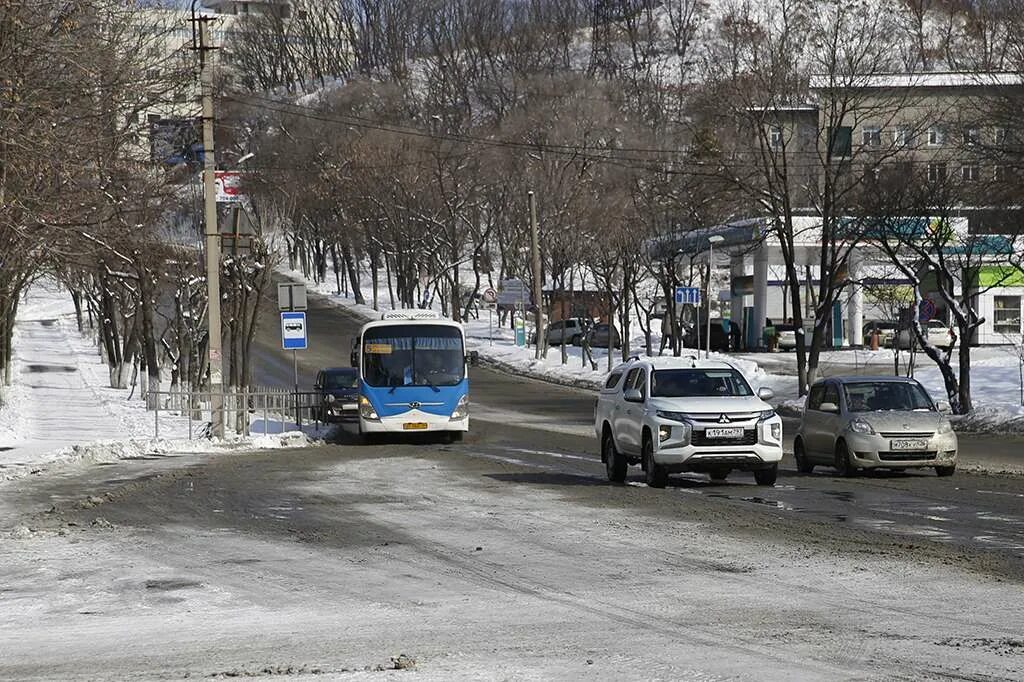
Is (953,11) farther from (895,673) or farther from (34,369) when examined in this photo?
(895,673)

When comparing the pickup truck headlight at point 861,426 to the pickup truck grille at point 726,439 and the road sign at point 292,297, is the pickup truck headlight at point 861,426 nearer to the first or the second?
the pickup truck grille at point 726,439

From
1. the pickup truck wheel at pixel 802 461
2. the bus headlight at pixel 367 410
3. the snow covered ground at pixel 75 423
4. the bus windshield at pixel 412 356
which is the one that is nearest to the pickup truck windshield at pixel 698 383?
the pickup truck wheel at pixel 802 461

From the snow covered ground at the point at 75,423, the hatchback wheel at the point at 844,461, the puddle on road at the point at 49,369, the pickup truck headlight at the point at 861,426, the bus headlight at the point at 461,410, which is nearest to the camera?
the pickup truck headlight at the point at 861,426

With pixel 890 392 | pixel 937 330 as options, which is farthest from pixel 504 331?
pixel 890 392

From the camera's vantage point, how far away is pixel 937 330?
239 feet

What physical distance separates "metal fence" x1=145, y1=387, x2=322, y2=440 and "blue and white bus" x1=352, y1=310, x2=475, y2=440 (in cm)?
330

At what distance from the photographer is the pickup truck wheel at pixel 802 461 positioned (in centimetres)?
2630

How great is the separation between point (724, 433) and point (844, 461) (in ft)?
12.8

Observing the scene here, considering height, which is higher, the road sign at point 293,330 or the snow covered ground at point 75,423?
the road sign at point 293,330

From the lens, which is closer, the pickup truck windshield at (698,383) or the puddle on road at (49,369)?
the pickup truck windshield at (698,383)

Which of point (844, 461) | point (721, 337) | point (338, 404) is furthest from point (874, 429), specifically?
point (721, 337)

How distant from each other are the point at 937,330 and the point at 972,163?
40.1m

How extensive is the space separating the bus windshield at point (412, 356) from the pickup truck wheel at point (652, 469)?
52.2 ft

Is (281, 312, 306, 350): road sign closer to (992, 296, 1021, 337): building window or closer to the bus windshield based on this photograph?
the bus windshield
